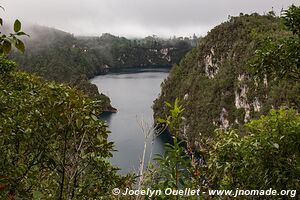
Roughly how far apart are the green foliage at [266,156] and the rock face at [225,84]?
78.3m

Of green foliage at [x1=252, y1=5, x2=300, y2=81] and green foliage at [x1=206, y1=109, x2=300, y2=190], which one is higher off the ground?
green foliage at [x1=252, y1=5, x2=300, y2=81]

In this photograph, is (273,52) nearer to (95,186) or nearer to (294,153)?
(294,153)

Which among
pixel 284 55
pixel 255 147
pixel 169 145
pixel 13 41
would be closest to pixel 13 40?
pixel 13 41

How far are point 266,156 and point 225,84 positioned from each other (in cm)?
10575

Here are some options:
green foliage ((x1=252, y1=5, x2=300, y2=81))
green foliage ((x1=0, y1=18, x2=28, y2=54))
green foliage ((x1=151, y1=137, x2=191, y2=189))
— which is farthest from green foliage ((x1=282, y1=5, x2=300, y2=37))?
green foliage ((x1=0, y1=18, x2=28, y2=54))

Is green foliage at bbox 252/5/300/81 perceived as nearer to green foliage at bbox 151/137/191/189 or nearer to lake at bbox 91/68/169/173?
green foliage at bbox 151/137/191/189

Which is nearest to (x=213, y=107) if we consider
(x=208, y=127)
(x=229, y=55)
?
(x=208, y=127)

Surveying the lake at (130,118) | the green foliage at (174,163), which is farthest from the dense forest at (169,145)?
the lake at (130,118)

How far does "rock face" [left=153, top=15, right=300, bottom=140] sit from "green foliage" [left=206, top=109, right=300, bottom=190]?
78270mm

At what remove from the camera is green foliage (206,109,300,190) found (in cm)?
543

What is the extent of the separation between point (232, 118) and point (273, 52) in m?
101

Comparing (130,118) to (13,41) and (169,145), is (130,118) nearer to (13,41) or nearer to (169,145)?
(169,145)

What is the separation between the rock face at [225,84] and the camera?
307 ft

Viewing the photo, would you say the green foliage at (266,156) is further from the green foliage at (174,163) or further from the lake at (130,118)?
the lake at (130,118)
